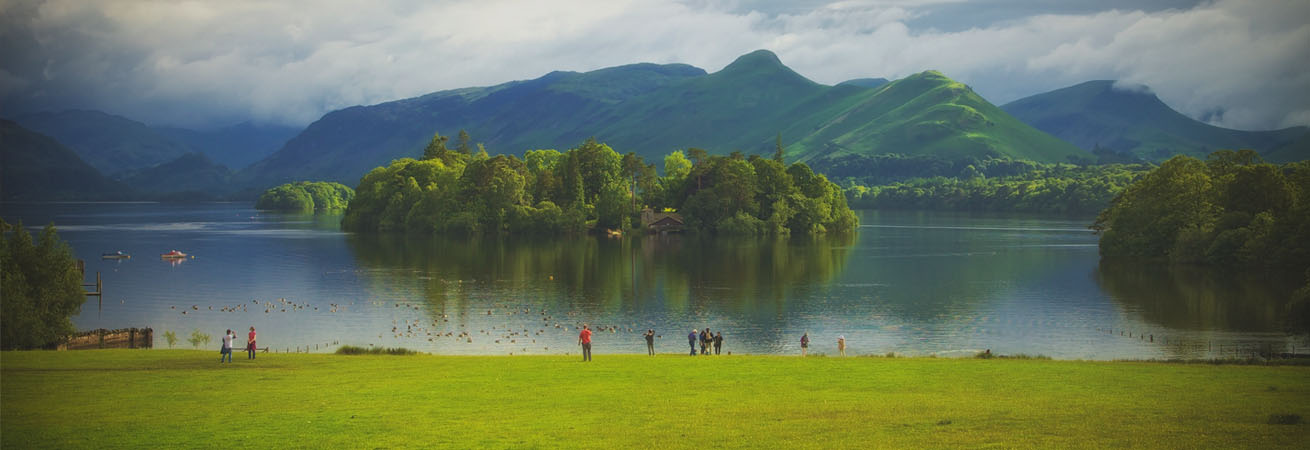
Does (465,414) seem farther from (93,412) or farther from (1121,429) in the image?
(1121,429)

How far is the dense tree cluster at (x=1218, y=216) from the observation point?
85.4 metres

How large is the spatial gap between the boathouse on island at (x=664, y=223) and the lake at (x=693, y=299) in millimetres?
30582

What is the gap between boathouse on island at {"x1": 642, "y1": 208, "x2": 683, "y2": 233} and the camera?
6412 inches

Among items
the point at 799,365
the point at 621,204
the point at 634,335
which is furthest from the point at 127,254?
the point at 799,365

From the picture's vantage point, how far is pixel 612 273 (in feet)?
320

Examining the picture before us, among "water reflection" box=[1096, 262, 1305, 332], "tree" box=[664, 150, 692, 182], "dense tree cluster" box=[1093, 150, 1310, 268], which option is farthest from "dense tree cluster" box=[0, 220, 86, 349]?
"tree" box=[664, 150, 692, 182]

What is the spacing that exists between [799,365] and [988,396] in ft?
30.1

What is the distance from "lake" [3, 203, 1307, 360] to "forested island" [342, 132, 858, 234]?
1057 inches

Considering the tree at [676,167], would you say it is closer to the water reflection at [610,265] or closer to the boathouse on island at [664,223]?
the boathouse on island at [664,223]

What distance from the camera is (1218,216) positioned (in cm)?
9712

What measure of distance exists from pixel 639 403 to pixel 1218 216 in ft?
293

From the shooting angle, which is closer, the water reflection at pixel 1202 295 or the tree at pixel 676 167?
the water reflection at pixel 1202 295

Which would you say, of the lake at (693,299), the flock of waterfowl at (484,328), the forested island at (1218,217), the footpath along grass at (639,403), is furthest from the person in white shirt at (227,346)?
the forested island at (1218,217)

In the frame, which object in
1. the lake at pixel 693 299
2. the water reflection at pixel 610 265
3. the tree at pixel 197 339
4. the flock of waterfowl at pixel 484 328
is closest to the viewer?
the tree at pixel 197 339
